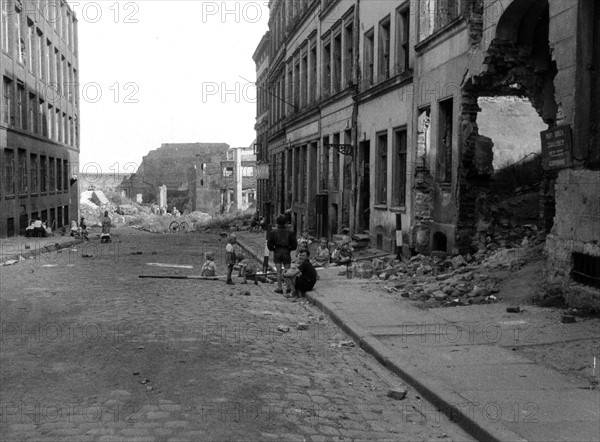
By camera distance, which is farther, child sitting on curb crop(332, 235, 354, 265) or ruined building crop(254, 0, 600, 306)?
child sitting on curb crop(332, 235, 354, 265)

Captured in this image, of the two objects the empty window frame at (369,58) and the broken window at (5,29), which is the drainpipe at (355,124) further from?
the broken window at (5,29)

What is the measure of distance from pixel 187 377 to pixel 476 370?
3.01 meters

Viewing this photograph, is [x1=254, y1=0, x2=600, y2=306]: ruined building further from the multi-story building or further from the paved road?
the multi-story building

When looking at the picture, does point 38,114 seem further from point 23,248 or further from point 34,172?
point 23,248

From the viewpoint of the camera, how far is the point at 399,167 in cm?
1961

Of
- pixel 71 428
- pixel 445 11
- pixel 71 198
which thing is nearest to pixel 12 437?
pixel 71 428

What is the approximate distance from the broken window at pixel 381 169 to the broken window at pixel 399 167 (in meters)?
1.37

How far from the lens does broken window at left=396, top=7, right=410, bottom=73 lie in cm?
1927

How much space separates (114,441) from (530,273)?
8937 millimetres

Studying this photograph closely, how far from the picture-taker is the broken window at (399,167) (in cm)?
1933

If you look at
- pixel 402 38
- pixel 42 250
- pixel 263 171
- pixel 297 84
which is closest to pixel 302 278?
pixel 402 38

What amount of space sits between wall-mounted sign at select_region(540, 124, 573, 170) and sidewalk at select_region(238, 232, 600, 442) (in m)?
2.48

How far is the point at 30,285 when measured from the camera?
14.8m

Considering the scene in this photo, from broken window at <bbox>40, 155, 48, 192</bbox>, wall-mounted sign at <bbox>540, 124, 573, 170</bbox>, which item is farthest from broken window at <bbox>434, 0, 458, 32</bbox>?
broken window at <bbox>40, 155, 48, 192</bbox>
